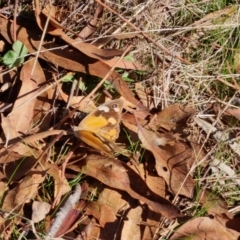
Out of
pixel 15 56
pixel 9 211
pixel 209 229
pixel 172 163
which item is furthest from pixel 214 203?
pixel 15 56

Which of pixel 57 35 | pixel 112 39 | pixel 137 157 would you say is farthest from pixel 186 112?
pixel 57 35

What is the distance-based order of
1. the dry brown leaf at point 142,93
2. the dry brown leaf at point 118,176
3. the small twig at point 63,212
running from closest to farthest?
1. the small twig at point 63,212
2. the dry brown leaf at point 118,176
3. the dry brown leaf at point 142,93

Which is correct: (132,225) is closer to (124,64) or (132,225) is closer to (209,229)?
(209,229)

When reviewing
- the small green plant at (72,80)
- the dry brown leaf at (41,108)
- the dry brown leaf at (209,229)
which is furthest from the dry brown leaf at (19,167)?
the dry brown leaf at (209,229)

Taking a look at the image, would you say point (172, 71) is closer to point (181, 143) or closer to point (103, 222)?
point (181, 143)

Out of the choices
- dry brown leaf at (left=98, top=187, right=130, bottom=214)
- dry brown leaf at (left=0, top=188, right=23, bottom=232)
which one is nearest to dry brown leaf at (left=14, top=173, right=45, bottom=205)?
dry brown leaf at (left=0, top=188, right=23, bottom=232)

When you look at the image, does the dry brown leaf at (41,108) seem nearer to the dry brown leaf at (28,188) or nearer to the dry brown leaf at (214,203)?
the dry brown leaf at (28,188)
